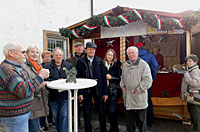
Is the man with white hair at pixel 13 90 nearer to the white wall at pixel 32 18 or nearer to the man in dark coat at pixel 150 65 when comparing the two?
the man in dark coat at pixel 150 65

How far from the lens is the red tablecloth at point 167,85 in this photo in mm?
3852

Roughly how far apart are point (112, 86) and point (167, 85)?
1724 millimetres

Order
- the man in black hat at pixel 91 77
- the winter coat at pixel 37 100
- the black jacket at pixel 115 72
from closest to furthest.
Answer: the winter coat at pixel 37 100 → the man in black hat at pixel 91 77 → the black jacket at pixel 115 72

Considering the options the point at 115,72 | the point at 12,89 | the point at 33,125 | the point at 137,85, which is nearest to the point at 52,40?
the point at 115,72

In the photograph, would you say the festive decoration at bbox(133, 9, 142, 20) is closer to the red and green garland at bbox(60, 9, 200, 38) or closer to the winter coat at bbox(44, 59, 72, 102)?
the red and green garland at bbox(60, 9, 200, 38)

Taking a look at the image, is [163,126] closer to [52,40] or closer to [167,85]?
[167,85]

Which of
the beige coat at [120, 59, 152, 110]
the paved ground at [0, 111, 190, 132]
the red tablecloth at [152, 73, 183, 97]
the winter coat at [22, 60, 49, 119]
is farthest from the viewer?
the red tablecloth at [152, 73, 183, 97]

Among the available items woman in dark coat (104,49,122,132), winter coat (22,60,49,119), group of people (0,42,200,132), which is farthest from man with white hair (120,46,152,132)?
winter coat (22,60,49,119)

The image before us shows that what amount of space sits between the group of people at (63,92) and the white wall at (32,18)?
2.38 meters

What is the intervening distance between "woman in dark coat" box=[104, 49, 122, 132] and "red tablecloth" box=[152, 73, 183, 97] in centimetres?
138

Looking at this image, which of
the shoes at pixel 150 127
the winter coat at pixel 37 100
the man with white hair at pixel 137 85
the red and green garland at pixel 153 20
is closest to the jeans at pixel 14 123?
the winter coat at pixel 37 100

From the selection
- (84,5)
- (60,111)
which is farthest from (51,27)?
(60,111)

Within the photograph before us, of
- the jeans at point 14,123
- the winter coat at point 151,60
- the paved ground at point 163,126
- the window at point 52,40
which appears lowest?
the paved ground at point 163,126

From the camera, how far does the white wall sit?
492 centimetres
